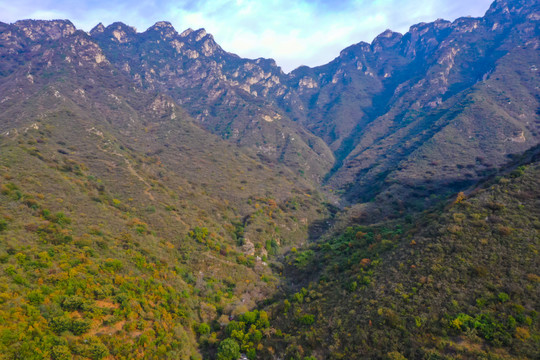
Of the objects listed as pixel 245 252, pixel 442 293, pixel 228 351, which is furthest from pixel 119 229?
pixel 442 293

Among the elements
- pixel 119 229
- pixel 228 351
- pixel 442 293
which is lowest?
pixel 228 351

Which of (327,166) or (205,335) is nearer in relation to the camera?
(205,335)

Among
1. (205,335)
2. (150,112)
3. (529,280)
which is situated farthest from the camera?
(150,112)

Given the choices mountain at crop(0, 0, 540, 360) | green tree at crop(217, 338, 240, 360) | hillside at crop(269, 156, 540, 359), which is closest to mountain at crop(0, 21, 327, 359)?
mountain at crop(0, 0, 540, 360)

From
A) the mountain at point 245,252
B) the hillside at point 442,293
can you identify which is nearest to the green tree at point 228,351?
the mountain at point 245,252

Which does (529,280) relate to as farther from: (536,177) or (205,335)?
(205,335)

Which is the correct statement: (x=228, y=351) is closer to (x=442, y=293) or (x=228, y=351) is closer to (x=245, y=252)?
(x=442, y=293)

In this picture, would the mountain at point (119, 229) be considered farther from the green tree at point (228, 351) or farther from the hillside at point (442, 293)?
the hillside at point (442, 293)

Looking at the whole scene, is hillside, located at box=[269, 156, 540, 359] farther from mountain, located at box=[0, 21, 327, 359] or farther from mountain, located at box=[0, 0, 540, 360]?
mountain, located at box=[0, 21, 327, 359]

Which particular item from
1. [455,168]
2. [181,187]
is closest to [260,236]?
[181,187]

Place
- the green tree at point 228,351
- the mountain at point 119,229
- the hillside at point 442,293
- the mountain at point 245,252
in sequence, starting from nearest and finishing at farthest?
the hillside at point 442,293, the mountain at point 245,252, the mountain at point 119,229, the green tree at point 228,351

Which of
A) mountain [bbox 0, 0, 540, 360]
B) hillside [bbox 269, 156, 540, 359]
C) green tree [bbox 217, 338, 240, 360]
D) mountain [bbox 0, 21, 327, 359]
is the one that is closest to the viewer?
hillside [bbox 269, 156, 540, 359]
